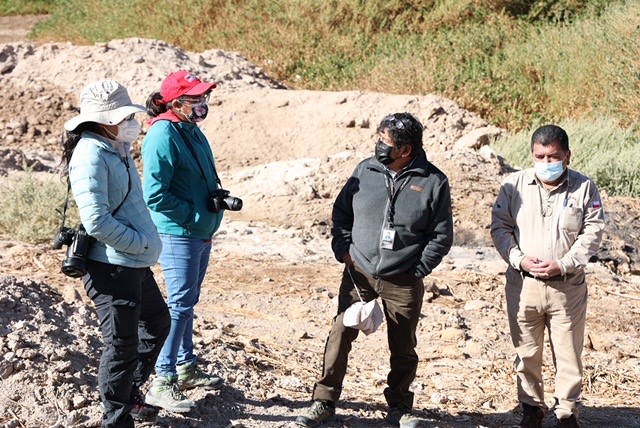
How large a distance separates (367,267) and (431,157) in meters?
6.12

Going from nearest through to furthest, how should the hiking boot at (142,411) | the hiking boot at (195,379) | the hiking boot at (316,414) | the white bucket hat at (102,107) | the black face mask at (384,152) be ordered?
the white bucket hat at (102,107) → the hiking boot at (142,411) → the black face mask at (384,152) → the hiking boot at (316,414) → the hiking boot at (195,379)

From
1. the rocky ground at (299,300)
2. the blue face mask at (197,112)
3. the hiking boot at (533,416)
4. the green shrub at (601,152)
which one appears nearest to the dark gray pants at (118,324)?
the rocky ground at (299,300)

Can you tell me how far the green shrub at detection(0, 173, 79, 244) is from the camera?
8732 millimetres

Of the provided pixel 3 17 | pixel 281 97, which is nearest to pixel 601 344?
pixel 281 97

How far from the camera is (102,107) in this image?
427cm

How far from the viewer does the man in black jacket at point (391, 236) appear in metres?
4.78

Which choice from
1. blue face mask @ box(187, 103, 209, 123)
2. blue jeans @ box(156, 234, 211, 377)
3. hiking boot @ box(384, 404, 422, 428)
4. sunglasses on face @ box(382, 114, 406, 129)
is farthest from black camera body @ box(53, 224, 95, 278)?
hiking boot @ box(384, 404, 422, 428)

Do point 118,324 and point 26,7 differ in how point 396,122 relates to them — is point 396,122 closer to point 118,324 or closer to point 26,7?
point 118,324

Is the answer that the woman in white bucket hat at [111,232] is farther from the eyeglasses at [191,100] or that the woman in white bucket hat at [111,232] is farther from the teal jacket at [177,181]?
the eyeglasses at [191,100]

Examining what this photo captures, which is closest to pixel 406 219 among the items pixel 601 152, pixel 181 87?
pixel 181 87

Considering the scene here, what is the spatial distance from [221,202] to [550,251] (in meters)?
1.69

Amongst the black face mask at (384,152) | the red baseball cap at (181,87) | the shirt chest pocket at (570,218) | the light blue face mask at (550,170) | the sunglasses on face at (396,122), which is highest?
the red baseball cap at (181,87)

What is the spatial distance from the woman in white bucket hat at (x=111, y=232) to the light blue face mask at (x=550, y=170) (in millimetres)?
1943

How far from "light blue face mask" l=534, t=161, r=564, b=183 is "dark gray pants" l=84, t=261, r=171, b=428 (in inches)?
79.3
